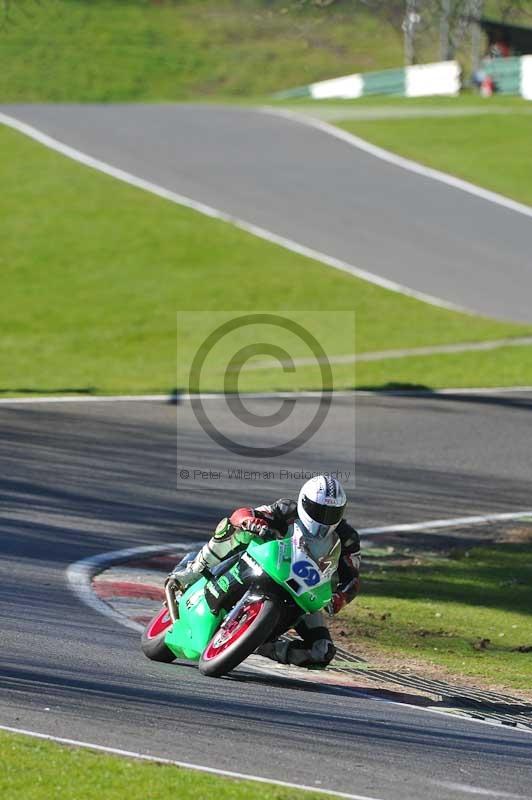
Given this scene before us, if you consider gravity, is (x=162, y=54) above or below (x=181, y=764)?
above

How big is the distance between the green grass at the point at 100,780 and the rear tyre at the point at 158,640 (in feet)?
8.56

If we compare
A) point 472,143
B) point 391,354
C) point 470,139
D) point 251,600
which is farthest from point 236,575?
point 470,139

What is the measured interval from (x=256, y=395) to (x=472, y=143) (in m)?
22.8

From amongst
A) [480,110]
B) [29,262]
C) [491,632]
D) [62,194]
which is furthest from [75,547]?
[480,110]

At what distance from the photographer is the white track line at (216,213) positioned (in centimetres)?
2964

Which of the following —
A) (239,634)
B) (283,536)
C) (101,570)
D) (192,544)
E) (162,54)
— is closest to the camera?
(239,634)

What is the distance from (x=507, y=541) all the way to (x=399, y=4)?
6.55 metres

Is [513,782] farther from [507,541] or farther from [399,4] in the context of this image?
[399,4]

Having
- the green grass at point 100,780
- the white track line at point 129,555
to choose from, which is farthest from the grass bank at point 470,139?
the green grass at point 100,780

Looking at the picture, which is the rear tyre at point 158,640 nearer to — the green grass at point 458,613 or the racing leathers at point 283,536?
the racing leathers at point 283,536

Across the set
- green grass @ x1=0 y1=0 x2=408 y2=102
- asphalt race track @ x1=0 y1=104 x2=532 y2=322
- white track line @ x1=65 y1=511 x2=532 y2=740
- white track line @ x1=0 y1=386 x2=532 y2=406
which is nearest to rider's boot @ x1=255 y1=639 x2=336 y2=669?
white track line @ x1=65 y1=511 x2=532 y2=740

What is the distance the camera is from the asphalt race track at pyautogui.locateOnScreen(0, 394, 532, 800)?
703 centimetres

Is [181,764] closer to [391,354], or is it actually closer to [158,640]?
[158,640]

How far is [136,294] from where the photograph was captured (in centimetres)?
2930
